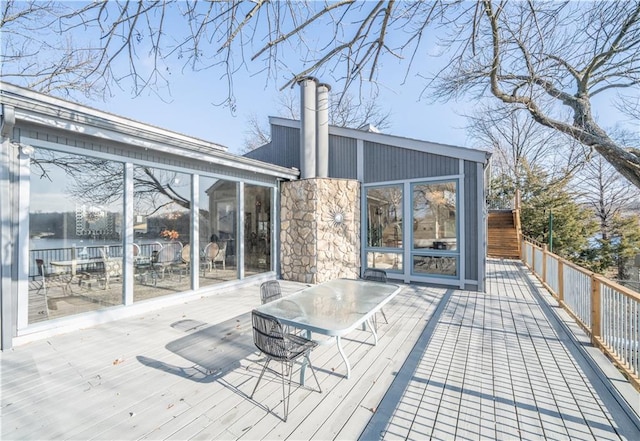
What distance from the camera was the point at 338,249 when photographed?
7371mm

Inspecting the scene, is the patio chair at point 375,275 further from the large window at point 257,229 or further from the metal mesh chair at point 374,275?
the large window at point 257,229

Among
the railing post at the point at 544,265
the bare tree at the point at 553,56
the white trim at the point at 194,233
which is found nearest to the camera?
the bare tree at the point at 553,56

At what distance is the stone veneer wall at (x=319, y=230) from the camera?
704 centimetres

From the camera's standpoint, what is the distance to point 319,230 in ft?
23.1

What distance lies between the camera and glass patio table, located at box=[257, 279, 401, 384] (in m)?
2.44

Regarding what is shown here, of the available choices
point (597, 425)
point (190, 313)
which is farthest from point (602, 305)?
point (190, 313)

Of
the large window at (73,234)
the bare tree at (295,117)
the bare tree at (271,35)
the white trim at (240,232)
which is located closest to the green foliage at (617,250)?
the bare tree at (295,117)

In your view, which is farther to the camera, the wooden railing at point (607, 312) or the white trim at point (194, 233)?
the white trim at point (194, 233)

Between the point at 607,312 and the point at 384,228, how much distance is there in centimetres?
472

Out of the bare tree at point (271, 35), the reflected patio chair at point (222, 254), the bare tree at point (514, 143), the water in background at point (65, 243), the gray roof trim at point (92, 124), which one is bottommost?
the reflected patio chair at point (222, 254)

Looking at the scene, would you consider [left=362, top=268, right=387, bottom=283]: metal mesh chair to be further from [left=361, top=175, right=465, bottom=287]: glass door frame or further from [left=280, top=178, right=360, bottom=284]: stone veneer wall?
[left=361, top=175, right=465, bottom=287]: glass door frame

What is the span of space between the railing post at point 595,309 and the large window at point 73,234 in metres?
6.68

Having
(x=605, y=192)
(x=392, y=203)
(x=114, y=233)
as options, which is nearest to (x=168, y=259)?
(x=114, y=233)

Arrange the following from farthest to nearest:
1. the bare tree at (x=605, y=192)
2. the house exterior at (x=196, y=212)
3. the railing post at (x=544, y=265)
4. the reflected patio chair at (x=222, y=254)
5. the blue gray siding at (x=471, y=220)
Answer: the bare tree at (x=605, y=192) < the railing post at (x=544, y=265) < the blue gray siding at (x=471, y=220) < the reflected patio chair at (x=222, y=254) < the house exterior at (x=196, y=212)
